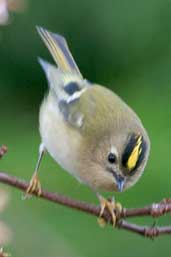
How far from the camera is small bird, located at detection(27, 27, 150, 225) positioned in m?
3.02

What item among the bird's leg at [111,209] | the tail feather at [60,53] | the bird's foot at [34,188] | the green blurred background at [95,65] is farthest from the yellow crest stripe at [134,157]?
the green blurred background at [95,65]

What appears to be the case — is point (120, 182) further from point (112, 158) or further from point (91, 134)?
point (91, 134)

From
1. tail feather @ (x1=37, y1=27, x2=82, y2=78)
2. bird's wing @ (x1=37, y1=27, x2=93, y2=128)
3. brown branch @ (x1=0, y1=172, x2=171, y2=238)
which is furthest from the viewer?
tail feather @ (x1=37, y1=27, x2=82, y2=78)

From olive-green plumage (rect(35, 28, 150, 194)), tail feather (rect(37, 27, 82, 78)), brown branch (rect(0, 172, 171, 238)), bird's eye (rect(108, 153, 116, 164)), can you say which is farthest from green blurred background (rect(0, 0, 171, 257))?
brown branch (rect(0, 172, 171, 238))

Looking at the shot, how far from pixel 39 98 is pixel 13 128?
1.14ft

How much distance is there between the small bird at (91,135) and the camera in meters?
3.02

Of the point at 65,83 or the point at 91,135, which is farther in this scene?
the point at 65,83

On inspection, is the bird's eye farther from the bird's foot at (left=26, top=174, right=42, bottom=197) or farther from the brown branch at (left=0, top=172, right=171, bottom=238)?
the brown branch at (left=0, top=172, right=171, bottom=238)

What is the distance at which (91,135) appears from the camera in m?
3.21

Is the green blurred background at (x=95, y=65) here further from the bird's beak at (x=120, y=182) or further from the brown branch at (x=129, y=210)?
the brown branch at (x=129, y=210)

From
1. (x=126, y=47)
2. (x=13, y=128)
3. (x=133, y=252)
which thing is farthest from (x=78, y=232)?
(x=126, y=47)

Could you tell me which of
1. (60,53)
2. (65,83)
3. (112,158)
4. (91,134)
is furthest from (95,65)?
(112,158)

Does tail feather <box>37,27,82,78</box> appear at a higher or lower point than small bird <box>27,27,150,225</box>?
higher

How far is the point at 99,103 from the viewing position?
10.8 ft
